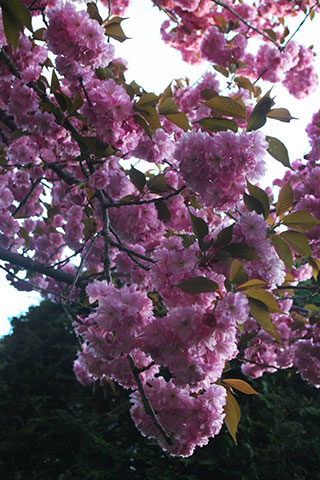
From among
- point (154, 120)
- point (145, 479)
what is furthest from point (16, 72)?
point (145, 479)

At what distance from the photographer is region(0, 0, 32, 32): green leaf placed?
1.06 m

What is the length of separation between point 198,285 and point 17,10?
2.83 ft

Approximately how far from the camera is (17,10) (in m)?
1.07

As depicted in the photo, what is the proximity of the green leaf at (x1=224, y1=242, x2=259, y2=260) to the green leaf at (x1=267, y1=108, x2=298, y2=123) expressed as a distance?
18.7 inches

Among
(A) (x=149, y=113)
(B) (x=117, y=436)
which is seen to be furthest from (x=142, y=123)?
(B) (x=117, y=436)

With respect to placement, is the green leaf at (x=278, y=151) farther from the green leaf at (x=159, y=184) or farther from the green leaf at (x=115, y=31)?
the green leaf at (x=115, y=31)

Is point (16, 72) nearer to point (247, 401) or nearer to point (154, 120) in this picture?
point (154, 120)

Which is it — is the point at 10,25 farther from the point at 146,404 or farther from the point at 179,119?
the point at 146,404

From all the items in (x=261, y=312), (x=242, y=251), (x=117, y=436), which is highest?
(x=117, y=436)

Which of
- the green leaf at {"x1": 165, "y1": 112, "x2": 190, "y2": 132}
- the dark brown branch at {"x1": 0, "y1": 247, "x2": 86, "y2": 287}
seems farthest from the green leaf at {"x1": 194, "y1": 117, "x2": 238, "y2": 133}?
the dark brown branch at {"x1": 0, "y1": 247, "x2": 86, "y2": 287}

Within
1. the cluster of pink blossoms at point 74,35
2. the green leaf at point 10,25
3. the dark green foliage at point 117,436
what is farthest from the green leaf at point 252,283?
the dark green foliage at point 117,436

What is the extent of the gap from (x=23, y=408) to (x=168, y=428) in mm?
3651

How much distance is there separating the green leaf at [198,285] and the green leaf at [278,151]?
1.91 feet

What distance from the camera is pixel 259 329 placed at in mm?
3137
